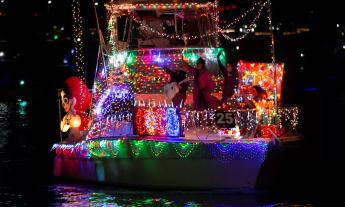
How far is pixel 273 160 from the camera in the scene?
18062 mm

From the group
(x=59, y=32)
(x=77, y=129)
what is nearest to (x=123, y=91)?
(x=77, y=129)

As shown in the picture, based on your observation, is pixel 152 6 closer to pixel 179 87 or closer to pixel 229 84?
pixel 179 87

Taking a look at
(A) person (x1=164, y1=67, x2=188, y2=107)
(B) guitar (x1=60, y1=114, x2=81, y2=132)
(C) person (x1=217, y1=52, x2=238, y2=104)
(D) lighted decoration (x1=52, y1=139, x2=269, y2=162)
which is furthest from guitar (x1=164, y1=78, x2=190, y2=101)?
(B) guitar (x1=60, y1=114, x2=81, y2=132)

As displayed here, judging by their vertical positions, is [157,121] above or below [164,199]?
above

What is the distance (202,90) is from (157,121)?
1.58m

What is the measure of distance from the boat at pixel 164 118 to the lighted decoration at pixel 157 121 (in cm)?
2

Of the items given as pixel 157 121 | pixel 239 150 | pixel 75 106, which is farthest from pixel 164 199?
pixel 75 106

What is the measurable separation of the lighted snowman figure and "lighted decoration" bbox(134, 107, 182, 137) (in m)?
2.72

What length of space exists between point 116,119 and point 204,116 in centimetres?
228

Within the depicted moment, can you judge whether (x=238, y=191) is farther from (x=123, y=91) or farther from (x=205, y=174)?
(x=123, y=91)

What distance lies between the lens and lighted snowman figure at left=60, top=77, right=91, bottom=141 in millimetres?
20578

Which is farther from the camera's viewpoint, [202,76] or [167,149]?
[202,76]

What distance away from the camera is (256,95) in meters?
18.9

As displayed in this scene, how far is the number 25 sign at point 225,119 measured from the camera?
17281 millimetres
